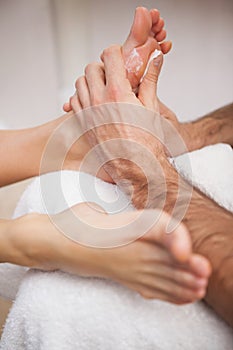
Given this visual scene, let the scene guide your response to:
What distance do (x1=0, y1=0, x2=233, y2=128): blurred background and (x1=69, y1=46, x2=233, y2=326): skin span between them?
2.06 feet

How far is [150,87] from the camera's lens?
0.97m

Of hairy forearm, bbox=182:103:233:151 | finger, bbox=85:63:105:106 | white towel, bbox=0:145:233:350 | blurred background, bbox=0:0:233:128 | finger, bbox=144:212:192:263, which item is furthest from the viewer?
blurred background, bbox=0:0:233:128

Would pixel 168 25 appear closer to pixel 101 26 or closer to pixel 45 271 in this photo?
pixel 101 26

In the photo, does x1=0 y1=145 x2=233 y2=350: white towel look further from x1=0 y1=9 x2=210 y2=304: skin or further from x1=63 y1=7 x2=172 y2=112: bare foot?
x1=63 y1=7 x2=172 y2=112: bare foot

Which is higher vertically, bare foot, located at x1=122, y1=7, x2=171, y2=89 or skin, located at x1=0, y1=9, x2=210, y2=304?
bare foot, located at x1=122, y1=7, x2=171, y2=89

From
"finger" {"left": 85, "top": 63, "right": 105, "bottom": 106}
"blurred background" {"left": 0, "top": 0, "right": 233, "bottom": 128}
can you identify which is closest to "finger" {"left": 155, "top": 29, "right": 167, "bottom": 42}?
"finger" {"left": 85, "top": 63, "right": 105, "bottom": 106}

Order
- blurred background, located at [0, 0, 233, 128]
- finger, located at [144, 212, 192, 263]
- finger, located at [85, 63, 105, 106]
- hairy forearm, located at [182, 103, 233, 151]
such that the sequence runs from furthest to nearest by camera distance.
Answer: blurred background, located at [0, 0, 233, 128] < hairy forearm, located at [182, 103, 233, 151] < finger, located at [85, 63, 105, 106] < finger, located at [144, 212, 192, 263]

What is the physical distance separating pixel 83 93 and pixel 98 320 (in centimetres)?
46

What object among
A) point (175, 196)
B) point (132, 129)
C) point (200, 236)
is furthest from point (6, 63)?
point (200, 236)

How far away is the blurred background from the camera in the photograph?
5.24 ft

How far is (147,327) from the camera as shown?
26.1 inches

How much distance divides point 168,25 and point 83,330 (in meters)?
1.20

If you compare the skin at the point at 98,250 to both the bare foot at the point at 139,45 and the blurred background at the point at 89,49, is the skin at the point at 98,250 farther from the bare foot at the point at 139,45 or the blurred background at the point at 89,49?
the blurred background at the point at 89,49

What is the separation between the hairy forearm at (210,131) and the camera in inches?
43.3
